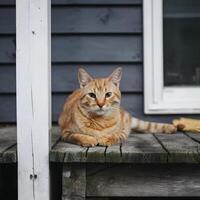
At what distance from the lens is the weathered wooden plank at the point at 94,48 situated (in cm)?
364

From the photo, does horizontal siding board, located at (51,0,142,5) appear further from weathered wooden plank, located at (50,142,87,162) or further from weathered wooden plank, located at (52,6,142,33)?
weathered wooden plank, located at (50,142,87,162)

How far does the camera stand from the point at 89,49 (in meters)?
3.64

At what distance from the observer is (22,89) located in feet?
7.47

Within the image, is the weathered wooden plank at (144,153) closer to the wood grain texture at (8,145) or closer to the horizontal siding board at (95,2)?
the wood grain texture at (8,145)

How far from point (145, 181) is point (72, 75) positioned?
1.54m

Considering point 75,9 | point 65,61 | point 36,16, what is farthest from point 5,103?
point 36,16

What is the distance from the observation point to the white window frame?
358cm

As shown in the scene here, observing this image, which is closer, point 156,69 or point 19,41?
point 19,41

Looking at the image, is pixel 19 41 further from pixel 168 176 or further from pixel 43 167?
pixel 168 176

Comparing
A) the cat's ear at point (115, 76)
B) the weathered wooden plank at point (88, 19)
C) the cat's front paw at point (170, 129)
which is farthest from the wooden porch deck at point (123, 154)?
the weathered wooden plank at point (88, 19)

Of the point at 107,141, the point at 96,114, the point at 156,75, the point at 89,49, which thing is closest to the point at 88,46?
the point at 89,49

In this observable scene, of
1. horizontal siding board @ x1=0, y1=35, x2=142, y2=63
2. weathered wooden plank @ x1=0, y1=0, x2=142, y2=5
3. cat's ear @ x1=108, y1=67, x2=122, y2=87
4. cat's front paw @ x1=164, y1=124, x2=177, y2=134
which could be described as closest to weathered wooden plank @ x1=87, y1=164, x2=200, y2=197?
cat's ear @ x1=108, y1=67, x2=122, y2=87

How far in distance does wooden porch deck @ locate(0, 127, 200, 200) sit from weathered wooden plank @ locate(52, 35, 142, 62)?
1.34 m

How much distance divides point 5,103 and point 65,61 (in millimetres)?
620
